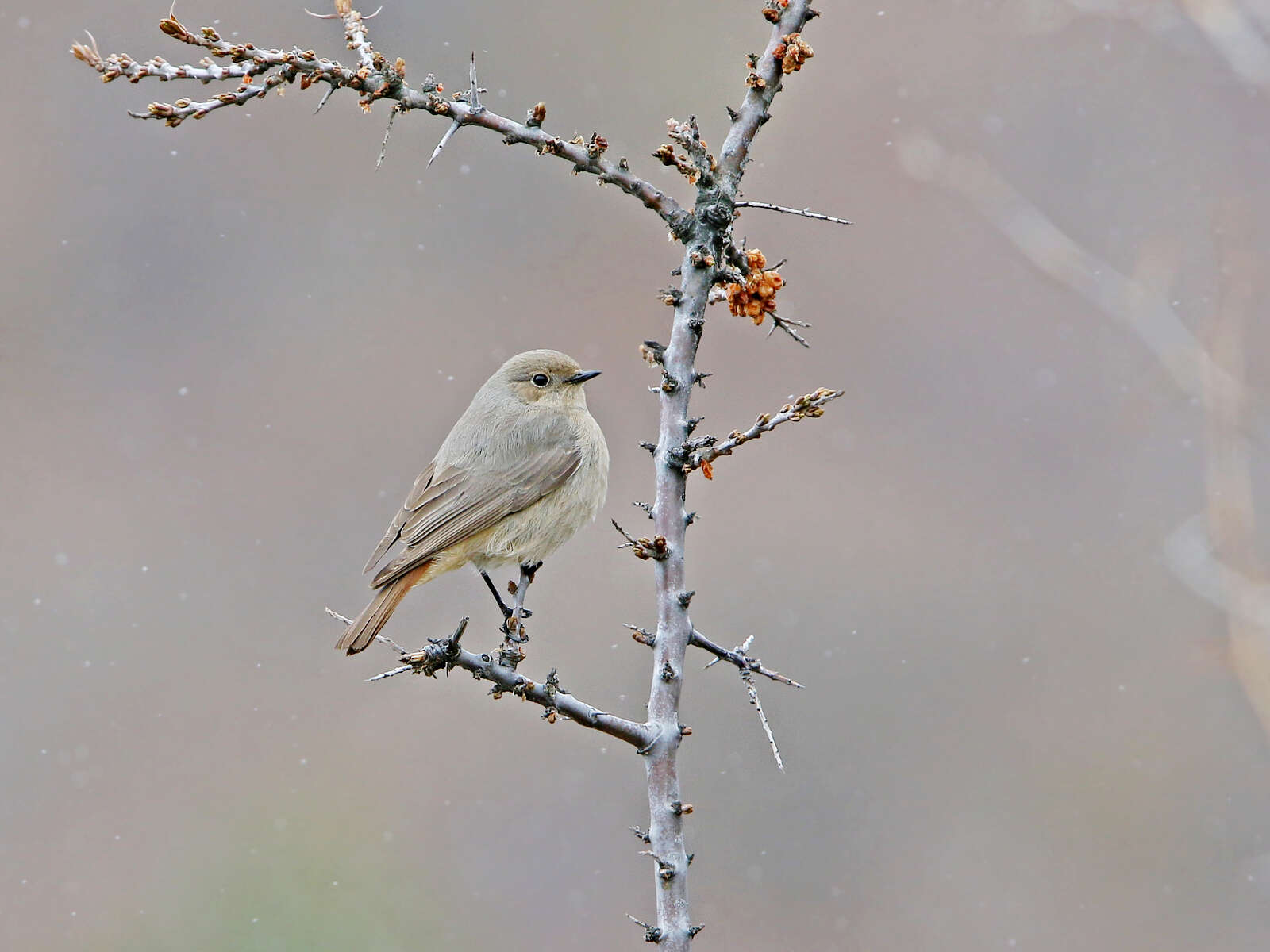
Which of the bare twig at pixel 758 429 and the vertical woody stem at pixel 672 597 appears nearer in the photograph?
the vertical woody stem at pixel 672 597

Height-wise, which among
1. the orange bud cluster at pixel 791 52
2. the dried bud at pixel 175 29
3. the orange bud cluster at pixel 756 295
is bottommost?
the orange bud cluster at pixel 756 295

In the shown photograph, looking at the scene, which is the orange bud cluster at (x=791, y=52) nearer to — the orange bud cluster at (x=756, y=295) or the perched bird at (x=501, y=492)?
the orange bud cluster at (x=756, y=295)

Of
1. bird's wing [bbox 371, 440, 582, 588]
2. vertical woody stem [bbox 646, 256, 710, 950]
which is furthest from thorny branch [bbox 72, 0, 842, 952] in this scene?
bird's wing [bbox 371, 440, 582, 588]

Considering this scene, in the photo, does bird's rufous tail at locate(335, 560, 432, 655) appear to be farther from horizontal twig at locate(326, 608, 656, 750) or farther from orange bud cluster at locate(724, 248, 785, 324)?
orange bud cluster at locate(724, 248, 785, 324)

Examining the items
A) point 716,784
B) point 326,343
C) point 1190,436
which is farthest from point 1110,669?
point 326,343

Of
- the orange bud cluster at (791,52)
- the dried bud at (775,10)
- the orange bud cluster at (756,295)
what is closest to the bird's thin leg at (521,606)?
the orange bud cluster at (756,295)

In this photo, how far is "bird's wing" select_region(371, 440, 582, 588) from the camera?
499 cm

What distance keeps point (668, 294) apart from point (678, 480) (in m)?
0.50

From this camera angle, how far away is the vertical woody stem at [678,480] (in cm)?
340

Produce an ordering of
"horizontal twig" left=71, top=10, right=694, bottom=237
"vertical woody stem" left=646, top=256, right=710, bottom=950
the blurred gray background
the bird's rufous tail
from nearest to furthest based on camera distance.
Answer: "horizontal twig" left=71, top=10, right=694, bottom=237 < "vertical woody stem" left=646, top=256, right=710, bottom=950 < the bird's rufous tail < the blurred gray background

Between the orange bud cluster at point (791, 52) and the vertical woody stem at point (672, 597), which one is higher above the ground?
the orange bud cluster at point (791, 52)

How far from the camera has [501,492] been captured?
5.28 metres

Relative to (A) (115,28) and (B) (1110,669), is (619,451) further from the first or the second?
(A) (115,28)

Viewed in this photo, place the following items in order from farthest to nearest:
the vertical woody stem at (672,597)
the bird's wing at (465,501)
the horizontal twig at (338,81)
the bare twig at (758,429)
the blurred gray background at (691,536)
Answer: the blurred gray background at (691,536) → the bird's wing at (465,501) → the bare twig at (758,429) → the vertical woody stem at (672,597) → the horizontal twig at (338,81)
